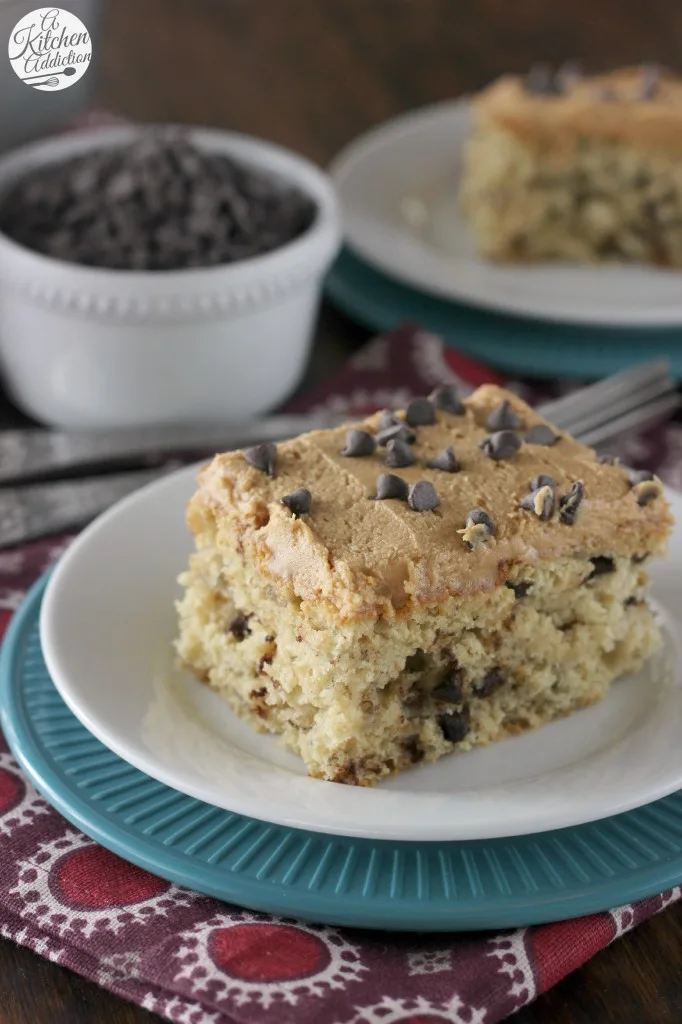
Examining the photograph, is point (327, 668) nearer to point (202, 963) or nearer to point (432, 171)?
point (202, 963)

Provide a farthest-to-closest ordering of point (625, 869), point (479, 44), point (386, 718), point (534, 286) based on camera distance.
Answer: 1. point (479, 44)
2. point (534, 286)
3. point (386, 718)
4. point (625, 869)

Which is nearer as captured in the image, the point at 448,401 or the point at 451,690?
the point at 451,690

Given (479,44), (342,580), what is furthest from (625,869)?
(479,44)

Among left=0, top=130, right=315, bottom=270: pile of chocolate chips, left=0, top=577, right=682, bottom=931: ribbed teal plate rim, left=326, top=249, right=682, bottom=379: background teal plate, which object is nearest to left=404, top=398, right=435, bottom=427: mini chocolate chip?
left=0, top=577, right=682, bottom=931: ribbed teal plate rim

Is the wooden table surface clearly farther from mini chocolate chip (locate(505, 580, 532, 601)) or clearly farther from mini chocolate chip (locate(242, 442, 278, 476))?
mini chocolate chip (locate(505, 580, 532, 601))

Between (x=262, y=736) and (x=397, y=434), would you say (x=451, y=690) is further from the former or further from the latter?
(x=397, y=434)

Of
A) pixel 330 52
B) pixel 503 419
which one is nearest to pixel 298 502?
pixel 503 419
